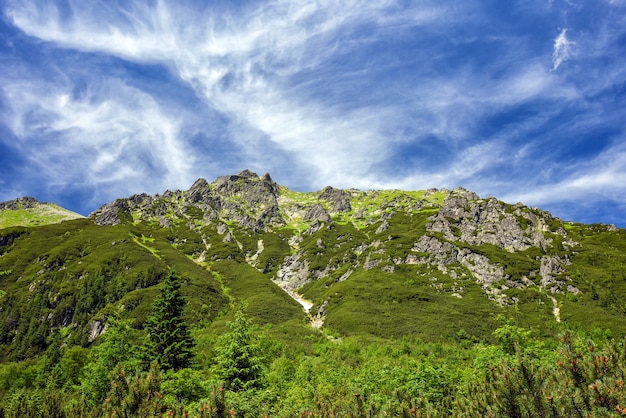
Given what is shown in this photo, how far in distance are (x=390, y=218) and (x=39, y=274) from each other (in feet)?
514

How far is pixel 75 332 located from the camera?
10881cm

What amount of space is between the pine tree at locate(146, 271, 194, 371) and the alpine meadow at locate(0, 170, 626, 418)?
0.53 ft

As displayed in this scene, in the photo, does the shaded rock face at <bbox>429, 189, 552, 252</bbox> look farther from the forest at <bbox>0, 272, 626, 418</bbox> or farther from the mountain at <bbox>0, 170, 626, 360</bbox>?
the forest at <bbox>0, 272, 626, 418</bbox>

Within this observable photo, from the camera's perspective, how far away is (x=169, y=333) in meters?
36.9

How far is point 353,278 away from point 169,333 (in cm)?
10207

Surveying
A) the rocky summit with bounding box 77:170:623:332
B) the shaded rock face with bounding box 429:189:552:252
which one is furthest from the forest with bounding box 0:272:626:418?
the shaded rock face with bounding box 429:189:552:252

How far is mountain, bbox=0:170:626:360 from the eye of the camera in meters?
97.1

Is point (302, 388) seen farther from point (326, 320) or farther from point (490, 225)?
point (490, 225)

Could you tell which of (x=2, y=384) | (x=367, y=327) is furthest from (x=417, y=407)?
(x=2, y=384)

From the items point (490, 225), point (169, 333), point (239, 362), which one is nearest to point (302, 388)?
point (239, 362)

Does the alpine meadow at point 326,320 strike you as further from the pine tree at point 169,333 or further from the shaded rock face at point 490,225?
the shaded rock face at point 490,225

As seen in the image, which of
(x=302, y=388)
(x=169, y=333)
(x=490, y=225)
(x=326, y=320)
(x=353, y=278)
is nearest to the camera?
(x=302, y=388)

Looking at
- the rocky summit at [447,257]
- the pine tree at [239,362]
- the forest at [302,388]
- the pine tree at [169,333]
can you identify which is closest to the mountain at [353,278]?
the rocky summit at [447,257]

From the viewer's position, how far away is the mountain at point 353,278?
9712 centimetres
